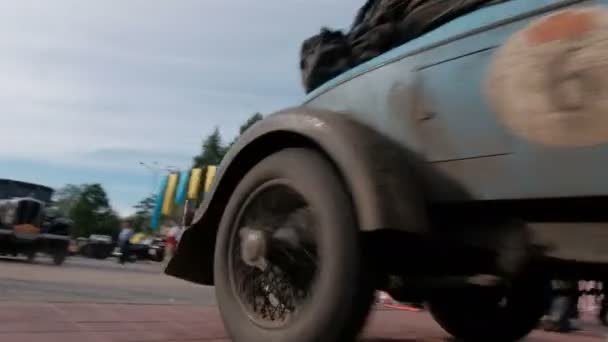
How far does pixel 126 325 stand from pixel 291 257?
5.85 feet

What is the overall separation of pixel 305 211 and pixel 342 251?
37 centimetres

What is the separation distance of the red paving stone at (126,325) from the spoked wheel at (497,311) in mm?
526

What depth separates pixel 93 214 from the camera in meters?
88.8

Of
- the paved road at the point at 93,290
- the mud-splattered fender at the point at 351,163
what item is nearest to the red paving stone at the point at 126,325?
the paved road at the point at 93,290

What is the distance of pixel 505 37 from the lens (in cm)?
223

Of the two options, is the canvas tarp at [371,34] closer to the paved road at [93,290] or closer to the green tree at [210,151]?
A: the paved road at [93,290]

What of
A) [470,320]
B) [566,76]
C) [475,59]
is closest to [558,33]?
[566,76]

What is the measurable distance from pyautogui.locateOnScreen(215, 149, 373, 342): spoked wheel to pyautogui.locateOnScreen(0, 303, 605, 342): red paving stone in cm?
53

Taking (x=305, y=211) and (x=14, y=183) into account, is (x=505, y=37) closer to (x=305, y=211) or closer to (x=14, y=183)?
(x=305, y=211)

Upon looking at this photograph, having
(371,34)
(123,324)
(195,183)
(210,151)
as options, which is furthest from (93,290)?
(210,151)

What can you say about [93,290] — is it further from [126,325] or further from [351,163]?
[351,163]

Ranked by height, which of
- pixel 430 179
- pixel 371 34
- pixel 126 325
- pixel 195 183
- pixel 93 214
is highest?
pixel 195 183

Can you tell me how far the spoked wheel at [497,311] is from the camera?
3.49 m

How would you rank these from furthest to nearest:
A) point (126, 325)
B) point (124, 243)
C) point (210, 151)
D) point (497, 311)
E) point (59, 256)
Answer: point (210, 151)
point (124, 243)
point (59, 256)
point (126, 325)
point (497, 311)
